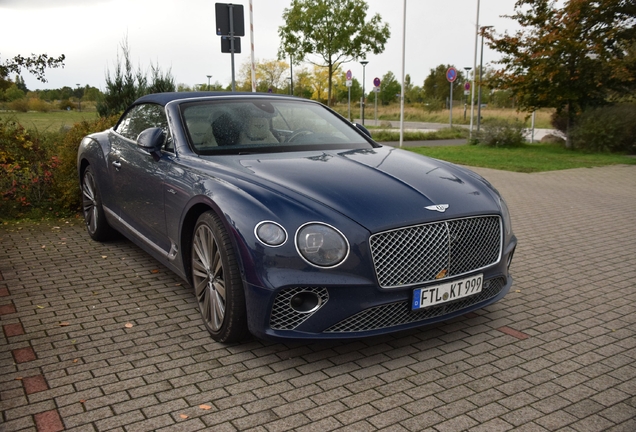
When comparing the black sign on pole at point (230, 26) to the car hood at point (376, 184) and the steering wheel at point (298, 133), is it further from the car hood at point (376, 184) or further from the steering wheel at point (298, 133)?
the car hood at point (376, 184)

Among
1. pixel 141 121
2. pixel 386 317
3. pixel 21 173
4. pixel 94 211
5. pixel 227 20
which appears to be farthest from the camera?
pixel 227 20

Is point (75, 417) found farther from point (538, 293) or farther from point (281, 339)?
point (538, 293)

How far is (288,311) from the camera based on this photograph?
11.0ft

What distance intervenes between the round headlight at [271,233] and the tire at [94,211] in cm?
338

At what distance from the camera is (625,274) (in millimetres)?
5512

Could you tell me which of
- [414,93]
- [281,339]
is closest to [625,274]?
[281,339]

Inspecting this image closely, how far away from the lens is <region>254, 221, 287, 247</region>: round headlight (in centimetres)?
333

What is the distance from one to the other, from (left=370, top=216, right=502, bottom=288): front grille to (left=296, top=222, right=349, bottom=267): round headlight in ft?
0.61

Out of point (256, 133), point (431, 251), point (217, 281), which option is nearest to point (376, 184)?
point (431, 251)

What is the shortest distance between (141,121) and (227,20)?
7.97 metres

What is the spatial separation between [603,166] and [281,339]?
13.6 meters

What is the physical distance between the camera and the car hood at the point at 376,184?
3529mm

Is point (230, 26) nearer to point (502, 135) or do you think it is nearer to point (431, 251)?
point (431, 251)

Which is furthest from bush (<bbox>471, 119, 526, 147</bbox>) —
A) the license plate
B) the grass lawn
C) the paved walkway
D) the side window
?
the license plate
